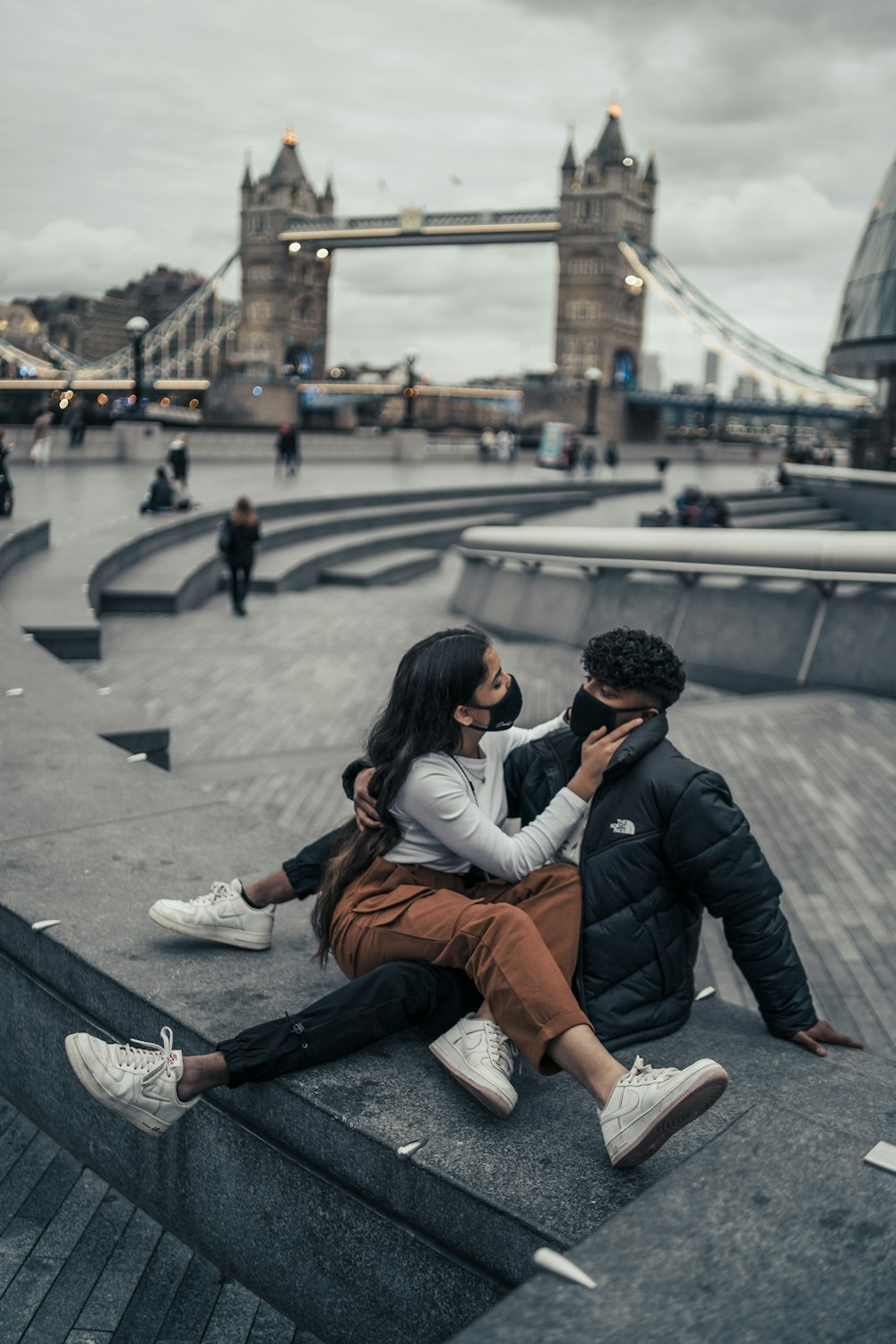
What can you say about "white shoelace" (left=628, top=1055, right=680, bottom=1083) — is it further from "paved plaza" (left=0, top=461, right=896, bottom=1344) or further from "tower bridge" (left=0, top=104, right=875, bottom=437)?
"tower bridge" (left=0, top=104, right=875, bottom=437)

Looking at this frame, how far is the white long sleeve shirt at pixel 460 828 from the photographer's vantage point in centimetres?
277

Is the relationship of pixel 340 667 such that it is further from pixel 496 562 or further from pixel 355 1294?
pixel 355 1294

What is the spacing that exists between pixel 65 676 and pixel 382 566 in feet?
33.2

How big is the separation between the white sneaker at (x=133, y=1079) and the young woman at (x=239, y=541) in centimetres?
969

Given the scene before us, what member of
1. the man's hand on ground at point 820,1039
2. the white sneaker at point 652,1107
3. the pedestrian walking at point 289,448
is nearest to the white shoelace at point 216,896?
the white sneaker at point 652,1107

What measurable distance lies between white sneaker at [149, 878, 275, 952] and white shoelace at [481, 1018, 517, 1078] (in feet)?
2.54

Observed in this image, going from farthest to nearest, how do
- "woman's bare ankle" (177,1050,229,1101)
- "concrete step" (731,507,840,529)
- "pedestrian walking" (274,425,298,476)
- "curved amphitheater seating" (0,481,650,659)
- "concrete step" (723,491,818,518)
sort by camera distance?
1. "pedestrian walking" (274,425,298,476)
2. "concrete step" (723,491,818,518)
3. "concrete step" (731,507,840,529)
4. "curved amphitheater seating" (0,481,650,659)
5. "woman's bare ankle" (177,1050,229,1101)

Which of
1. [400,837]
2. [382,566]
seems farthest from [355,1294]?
[382,566]

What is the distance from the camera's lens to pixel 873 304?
73.5 feet

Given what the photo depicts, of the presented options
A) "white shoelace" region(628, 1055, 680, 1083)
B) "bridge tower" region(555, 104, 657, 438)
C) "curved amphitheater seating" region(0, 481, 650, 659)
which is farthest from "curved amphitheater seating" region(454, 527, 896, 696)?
"bridge tower" region(555, 104, 657, 438)

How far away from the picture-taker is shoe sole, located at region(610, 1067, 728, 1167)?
219 centimetres

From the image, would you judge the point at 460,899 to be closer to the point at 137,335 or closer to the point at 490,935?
the point at 490,935

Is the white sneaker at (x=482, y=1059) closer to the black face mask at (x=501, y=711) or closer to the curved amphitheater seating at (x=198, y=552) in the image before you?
the black face mask at (x=501, y=711)

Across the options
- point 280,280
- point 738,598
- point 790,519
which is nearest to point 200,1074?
point 738,598
